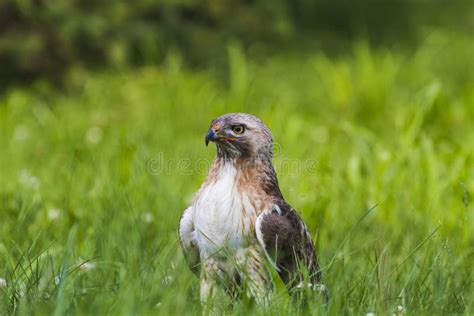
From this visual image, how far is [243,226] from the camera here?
3.48 meters

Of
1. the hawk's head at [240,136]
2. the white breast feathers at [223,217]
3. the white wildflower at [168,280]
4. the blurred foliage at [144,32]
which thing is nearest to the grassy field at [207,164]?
the white wildflower at [168,280]

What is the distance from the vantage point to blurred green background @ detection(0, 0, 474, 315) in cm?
358

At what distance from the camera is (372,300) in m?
3.43

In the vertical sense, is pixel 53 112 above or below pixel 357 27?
below

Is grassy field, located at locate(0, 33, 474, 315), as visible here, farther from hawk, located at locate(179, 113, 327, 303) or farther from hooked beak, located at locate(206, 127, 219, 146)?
hooked beak, located at locate(206, 127, 219, 146)

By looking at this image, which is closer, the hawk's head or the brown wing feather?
the brown wing feather

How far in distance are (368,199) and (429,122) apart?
2.44 meters

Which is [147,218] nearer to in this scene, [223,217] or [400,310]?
[223,217]

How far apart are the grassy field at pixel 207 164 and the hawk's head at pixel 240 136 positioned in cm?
52

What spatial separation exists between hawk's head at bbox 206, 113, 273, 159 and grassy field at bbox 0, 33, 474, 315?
20.4 inches

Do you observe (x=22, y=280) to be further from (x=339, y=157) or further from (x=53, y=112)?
(x=53, y=112)

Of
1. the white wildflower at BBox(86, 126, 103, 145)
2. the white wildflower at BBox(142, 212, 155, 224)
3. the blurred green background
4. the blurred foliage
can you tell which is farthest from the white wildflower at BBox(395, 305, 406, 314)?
the blurred foliage

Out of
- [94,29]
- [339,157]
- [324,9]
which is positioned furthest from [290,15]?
[339,157]

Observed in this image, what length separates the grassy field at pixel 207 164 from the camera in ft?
11.4
